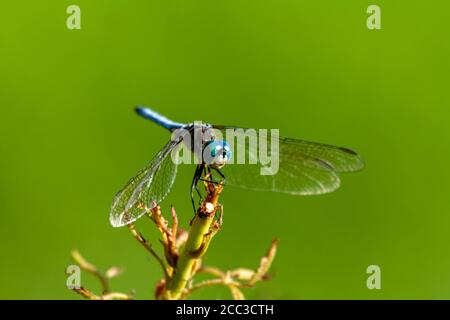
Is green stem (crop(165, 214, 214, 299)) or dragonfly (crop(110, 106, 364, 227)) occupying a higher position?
dragonfly (crop(110, 106, 364, 227))

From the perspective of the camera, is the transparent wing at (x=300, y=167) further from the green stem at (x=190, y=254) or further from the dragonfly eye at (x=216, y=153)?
the green stem at (x=190, y=254)

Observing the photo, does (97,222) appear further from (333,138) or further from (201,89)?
(333,138)

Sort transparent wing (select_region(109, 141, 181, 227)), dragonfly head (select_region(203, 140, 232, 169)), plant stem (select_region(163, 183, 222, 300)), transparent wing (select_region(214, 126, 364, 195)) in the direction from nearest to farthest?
plant stem (select_region(163, 183, 222, 300)) < transparent wing (select_region(109, 141, 181, 227)) < dragonfly head (select_region(203, 140, 232, 169)) < transparent wing (select_region(214, 126, 364, 195))

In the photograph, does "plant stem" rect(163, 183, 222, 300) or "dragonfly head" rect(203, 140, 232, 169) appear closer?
"plant stem" rect(163, 183, 222, 300)

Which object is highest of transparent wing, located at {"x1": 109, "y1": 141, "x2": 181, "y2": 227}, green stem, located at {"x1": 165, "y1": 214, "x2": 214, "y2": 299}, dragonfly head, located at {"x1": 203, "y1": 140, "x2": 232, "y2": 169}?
dragonfly head, located at {"x1": 203, "y1": 140, "x2": 232, "y2": 169}

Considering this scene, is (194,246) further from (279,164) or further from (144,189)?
(279,164)

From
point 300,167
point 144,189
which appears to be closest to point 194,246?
point 144,189

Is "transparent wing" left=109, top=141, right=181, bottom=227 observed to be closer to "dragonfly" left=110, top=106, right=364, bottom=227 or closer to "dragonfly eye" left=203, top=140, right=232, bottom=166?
"dragonfly" left=110, top=106, right=364, bottom=227

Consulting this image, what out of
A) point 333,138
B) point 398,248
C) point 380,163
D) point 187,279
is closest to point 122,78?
point 333,138

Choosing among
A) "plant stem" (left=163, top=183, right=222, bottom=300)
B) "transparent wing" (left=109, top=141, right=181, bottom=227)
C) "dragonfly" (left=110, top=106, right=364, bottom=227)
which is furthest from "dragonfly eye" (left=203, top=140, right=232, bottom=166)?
"plant stem" (left=163, top=183, right=222, bottom=300)
